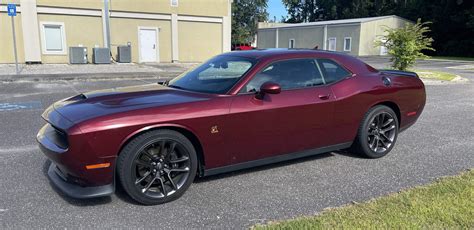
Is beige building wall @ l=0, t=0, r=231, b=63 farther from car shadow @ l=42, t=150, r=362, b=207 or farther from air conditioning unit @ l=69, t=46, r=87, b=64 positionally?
car shadow @ l=42, t=150, r=362, b=207

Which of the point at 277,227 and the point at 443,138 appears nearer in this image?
the point at 277,227

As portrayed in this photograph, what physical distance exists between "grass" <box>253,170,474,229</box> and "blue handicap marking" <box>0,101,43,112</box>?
295 inches

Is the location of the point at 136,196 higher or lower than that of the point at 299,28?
lower

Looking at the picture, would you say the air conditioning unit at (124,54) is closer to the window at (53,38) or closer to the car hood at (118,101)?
the window at (53,38)

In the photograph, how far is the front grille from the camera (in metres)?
3.43

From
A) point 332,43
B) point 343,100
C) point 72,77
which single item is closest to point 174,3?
point 72,77

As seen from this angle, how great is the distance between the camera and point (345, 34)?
140ft

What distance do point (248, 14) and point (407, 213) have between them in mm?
69522

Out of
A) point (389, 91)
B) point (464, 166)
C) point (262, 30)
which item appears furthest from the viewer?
point (262, 30)

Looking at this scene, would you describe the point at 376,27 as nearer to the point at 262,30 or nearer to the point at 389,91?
the point at 262,30

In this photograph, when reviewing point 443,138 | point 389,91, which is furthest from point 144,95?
point 443,138

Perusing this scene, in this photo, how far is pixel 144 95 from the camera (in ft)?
13.5

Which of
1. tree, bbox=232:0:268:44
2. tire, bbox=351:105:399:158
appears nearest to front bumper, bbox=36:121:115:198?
tire, bbox=351:105:399:158

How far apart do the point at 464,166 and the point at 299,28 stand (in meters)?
45.9
